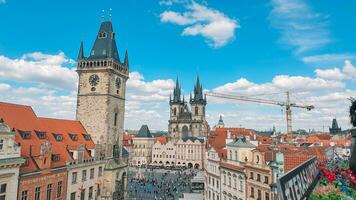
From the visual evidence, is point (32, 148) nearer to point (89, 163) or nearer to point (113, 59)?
point (89, 163)

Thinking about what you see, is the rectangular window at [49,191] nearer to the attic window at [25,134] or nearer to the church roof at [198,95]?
the attic window at [25,134]

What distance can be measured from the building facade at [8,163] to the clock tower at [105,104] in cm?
1628

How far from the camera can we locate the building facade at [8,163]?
87.2 feet

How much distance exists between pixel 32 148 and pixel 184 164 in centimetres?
10506

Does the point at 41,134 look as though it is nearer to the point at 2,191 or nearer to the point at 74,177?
the point at 74,177

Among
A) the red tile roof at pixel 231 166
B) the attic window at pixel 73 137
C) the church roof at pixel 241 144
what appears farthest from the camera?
the attic window at pixel 73 137

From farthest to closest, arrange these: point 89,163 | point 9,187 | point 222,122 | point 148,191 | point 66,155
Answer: point 222,122 → point 148,191 → point 89,163 → point 66,155 → point 9,187

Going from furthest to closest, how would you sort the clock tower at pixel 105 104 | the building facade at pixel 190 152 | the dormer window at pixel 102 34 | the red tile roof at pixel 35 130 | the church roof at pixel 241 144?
the building facade at pixel 190 152
the dormer window at pixel 102 34
the clock tower at pixel 105 104
the church roof at pixel 241 144
the red tile roof at pixel 35 130

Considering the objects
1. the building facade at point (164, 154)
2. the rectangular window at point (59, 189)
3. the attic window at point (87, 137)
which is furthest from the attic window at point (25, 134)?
the building facade at point (164, 154)

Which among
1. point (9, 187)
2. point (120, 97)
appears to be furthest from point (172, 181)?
point (9, 187)

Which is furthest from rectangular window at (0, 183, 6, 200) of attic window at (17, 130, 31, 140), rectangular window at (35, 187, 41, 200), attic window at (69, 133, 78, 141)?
attic window at (69, 133, 78, 141)

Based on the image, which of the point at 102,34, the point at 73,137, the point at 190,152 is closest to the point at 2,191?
the point at 73,137

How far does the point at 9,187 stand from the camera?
90.1 ft

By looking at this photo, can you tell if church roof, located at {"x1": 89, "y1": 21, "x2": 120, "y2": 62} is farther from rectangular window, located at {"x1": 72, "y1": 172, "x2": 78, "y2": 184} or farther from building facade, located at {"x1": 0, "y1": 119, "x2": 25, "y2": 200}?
building facade, located at {"x1": 0, "y1": 119, "x2": 25, "y2": 200}
